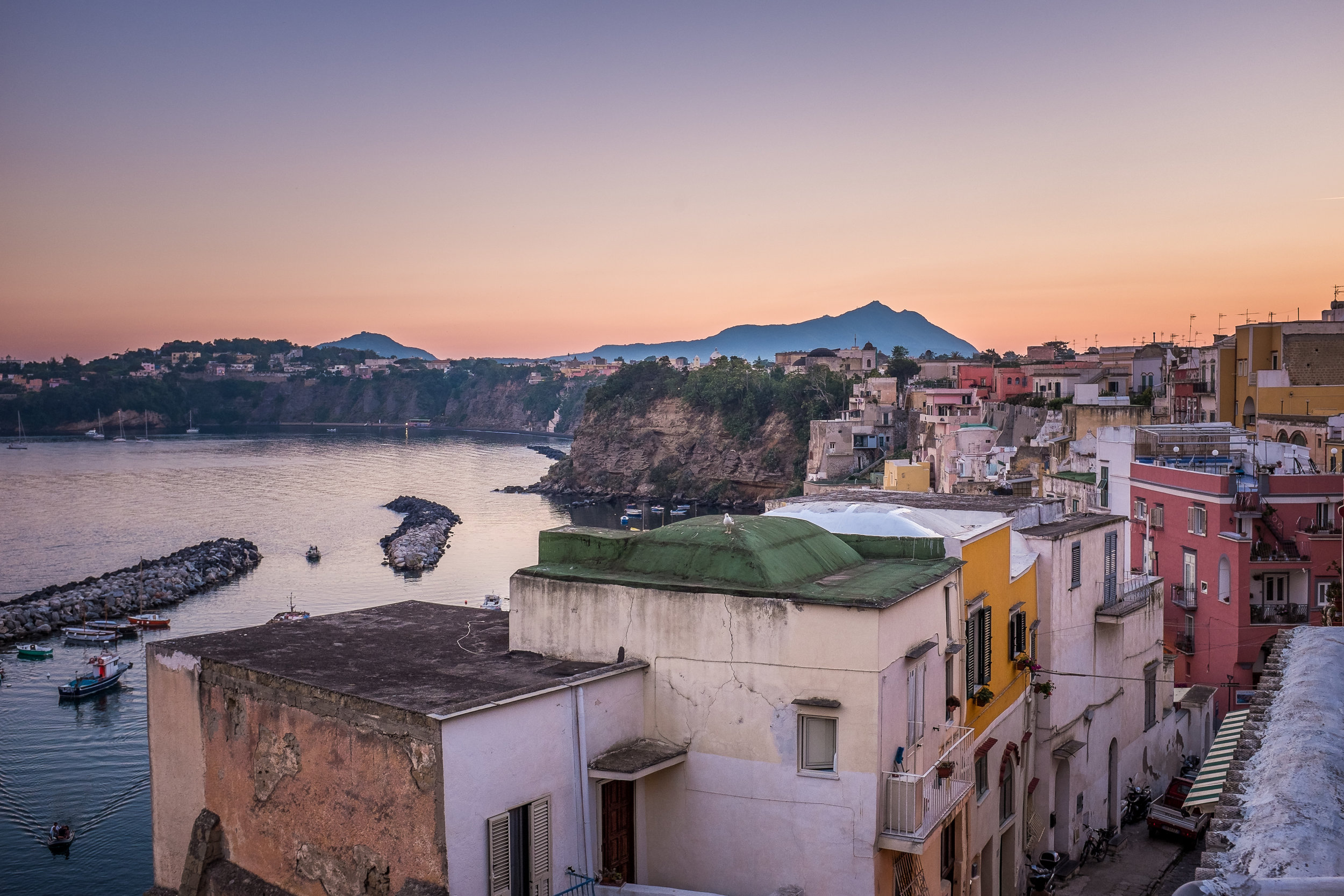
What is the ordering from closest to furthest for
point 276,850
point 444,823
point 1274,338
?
point 444,823 → point 276,850 → point 1274,338

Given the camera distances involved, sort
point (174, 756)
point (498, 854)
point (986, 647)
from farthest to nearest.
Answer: point (986, 647) < point (174, 756) < point (498, 854)

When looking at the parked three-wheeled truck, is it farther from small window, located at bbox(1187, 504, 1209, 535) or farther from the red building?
small window, located at bbox(1187, 504, 1209, 535)

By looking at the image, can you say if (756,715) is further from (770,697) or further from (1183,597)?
(1183,597)

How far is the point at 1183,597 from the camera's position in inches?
800

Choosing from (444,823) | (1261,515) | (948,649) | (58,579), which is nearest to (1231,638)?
(1261,515)

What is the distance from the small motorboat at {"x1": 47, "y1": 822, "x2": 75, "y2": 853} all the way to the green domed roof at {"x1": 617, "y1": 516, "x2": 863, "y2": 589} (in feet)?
48.8

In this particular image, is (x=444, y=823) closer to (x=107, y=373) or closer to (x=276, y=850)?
(x=276, y=850)

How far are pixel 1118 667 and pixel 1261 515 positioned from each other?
6.26 metres

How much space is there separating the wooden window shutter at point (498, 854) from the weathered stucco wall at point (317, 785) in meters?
0.42

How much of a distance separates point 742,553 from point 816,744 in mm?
1611

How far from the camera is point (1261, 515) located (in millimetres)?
19000

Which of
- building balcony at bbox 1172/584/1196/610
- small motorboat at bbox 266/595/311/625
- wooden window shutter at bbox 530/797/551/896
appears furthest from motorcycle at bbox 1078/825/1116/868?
small motorboat at bbox 266/595/311/625

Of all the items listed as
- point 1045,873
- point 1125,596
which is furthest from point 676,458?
point 1045,873

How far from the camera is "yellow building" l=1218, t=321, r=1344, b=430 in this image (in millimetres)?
26781
